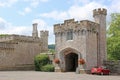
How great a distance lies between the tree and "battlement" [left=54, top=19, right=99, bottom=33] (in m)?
11.5

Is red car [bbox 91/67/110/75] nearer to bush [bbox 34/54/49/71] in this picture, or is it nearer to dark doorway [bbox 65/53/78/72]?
dark doorway [bbox 65/53/78/72]

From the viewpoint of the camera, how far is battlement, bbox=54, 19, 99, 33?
35.0 metres

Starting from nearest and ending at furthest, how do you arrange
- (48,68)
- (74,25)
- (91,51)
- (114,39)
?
(91,51) → (74,25) → (48,68) → (114,39)

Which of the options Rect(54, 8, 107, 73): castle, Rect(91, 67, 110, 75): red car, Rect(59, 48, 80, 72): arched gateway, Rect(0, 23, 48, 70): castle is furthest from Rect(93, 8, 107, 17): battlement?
Rect(0, 23, 48, 70): castle

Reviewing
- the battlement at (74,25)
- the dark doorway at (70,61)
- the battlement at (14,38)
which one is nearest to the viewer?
the battlement at (74,25)

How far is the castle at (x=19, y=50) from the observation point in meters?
42.2

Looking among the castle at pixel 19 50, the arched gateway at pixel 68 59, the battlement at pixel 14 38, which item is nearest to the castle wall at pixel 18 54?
the castle at pixel 19 50

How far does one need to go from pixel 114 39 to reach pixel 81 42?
1458cm

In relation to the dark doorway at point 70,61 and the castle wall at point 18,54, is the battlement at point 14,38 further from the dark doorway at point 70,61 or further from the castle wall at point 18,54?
the dark doorway at point 70,61

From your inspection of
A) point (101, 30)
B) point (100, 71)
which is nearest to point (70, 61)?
point (101, 30)

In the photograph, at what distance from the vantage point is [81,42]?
35312 millimetres

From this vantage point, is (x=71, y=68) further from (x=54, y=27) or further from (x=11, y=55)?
(x=11, y=55)

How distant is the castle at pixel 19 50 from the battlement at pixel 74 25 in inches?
362

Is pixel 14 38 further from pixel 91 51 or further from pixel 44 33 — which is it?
pixel 91 51
